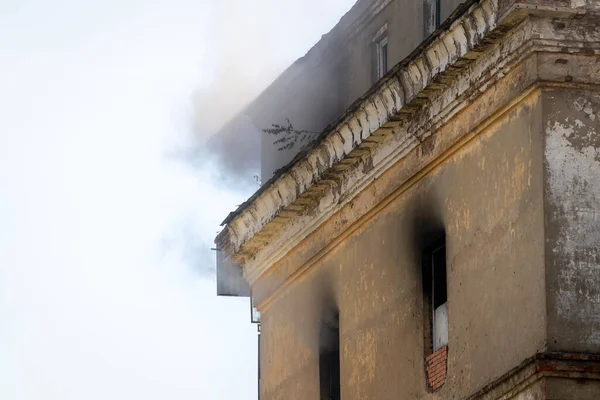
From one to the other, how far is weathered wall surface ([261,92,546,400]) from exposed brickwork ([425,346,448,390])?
0.18m

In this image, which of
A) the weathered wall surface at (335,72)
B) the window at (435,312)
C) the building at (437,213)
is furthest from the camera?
the weathered wall surface at (335,72)

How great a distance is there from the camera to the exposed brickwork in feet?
77.3

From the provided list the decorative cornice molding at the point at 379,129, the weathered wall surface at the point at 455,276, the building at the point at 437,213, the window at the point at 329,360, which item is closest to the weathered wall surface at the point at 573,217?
the building at the point at 437,213

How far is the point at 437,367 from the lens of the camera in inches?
936

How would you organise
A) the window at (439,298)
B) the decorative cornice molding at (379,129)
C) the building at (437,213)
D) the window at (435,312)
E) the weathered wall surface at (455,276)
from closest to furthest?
the building at (437,213)
the weathered wall surface at (455,276)
the decorative cornice molding at (379,129)
the window at (435,312)
the window at (439,298)

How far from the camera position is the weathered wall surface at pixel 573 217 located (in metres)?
21.2

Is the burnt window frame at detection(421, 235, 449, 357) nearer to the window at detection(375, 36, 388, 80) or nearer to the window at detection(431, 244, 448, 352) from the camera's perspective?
the window at detection(431, 244, 448, 352)

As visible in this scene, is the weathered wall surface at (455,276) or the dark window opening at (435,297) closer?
the weathered wall surface at (455,276)

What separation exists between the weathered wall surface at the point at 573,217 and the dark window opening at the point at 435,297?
2665mm

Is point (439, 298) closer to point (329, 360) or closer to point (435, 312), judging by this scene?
point (435, 312)

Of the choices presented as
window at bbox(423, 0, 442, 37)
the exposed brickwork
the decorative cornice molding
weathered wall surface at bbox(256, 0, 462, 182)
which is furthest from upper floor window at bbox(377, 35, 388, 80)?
the exposed brickwork

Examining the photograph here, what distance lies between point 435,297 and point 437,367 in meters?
0.97

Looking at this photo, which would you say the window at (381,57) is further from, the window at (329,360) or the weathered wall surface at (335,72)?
the window at (329,360)

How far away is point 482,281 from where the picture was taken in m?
22.7
